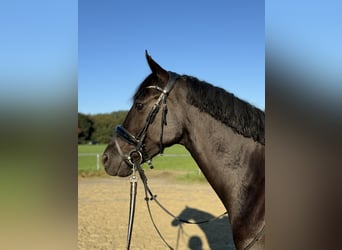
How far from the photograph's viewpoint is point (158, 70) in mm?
2381

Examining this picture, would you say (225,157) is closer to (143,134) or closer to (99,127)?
(143,134)

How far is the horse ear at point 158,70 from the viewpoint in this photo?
235cm

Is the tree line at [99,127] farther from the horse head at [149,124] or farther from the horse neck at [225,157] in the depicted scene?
the horse neck at [225,157]

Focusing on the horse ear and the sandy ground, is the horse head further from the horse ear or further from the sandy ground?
the sandy ground

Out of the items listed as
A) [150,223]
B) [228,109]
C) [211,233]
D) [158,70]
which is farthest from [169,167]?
[228,109]

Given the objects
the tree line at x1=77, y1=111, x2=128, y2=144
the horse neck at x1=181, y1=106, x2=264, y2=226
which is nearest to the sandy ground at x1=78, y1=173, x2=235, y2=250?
the horse neck at x1=181, y1=106, x2=264, y2=226

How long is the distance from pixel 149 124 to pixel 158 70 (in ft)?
1.42

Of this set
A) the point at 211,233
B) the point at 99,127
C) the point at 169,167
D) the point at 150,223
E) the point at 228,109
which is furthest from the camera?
the point at 99,127

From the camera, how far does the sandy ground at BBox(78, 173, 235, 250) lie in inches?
240

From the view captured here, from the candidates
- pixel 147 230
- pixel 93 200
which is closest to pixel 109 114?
pixel 93 200

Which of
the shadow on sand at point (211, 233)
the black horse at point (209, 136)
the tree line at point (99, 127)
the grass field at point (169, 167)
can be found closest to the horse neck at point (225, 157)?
the black horse at point (209, 136)

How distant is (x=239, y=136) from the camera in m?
2.19

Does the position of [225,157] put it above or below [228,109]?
below

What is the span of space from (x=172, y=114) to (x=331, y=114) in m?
1.61
